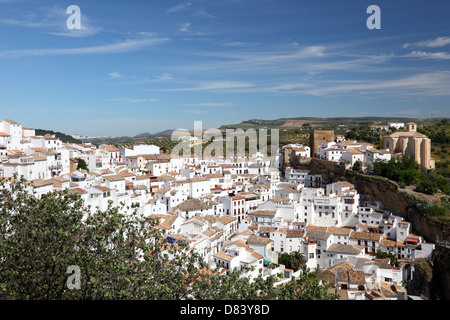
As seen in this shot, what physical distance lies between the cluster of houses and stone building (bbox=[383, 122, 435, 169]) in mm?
3791

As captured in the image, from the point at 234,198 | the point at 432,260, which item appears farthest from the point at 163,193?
the point at 432,260

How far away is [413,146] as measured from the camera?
2870 centimetres

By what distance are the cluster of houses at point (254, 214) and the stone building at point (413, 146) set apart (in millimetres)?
3791

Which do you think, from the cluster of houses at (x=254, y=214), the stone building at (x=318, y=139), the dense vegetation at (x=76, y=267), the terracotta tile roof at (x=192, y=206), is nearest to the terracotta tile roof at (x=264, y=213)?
the cluster of houses at (x=254, y=214)

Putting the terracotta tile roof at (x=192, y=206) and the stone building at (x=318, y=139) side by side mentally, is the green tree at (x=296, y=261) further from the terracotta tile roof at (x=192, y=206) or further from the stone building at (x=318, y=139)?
the stone building at (x=318, y=139)

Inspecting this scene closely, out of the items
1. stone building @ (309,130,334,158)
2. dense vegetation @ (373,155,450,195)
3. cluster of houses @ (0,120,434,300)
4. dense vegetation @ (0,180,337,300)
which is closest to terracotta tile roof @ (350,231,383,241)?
cluster of houses @ (0,120,434,300)

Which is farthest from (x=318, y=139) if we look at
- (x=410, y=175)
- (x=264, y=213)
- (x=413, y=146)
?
(x=264, y=213)

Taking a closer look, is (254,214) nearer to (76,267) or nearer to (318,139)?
(76,267)

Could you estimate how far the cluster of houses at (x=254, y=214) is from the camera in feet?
49.7

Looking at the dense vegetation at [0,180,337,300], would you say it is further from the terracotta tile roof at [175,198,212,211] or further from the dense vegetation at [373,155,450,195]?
the dense vegetation at [373,155,450,195]

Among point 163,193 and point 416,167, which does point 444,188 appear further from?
point 163,193

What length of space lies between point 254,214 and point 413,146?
16958 mm

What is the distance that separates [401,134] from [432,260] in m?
15.8

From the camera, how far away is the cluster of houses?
49.7 feet
